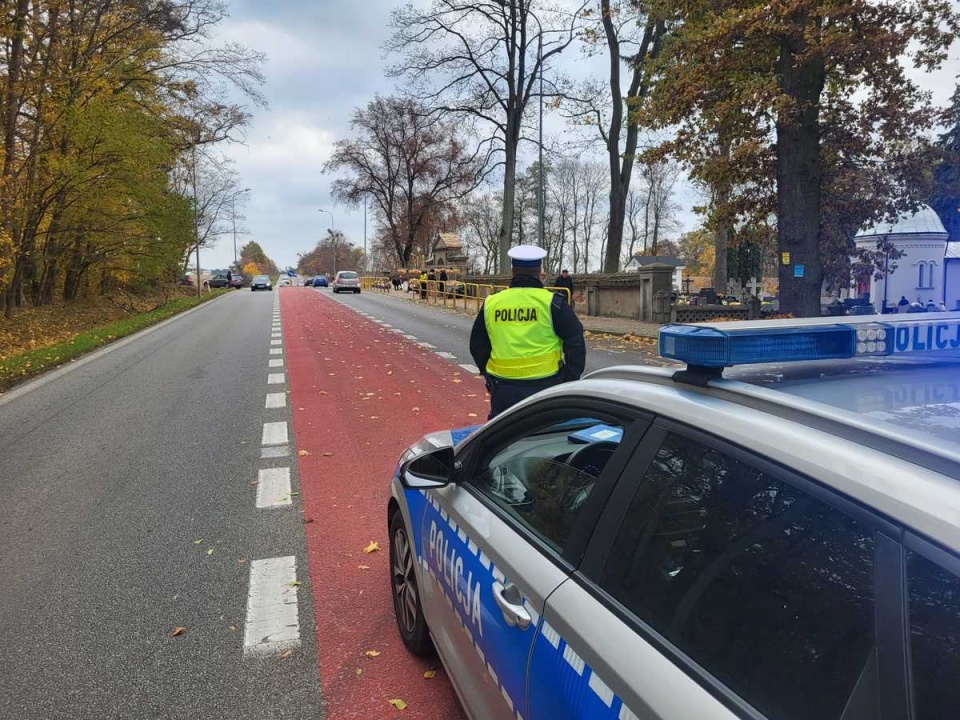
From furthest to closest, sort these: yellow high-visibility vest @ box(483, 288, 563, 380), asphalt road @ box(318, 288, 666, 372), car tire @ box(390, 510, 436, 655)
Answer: asphalt road @ box(318, 288, 666, 372) → yellow high-visibility vest @ box(483, 288, 563, 380) → car tire @ box(390, 510, 436, 655)

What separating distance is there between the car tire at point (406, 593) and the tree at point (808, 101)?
1251 centimetres

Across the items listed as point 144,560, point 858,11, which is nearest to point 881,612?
point 144,560

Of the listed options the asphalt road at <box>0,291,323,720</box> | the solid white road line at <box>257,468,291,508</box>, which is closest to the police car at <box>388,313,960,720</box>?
the asphalt road at <box>0,291,323,720</box>

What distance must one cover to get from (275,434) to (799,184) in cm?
1268

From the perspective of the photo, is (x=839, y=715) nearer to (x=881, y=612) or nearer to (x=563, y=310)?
(x=881, y=612)

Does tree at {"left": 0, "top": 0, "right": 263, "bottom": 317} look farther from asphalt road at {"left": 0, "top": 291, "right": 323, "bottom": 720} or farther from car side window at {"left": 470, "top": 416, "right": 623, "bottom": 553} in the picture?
car side window at {"left": 470, "top": 416, "right": 623, "bottom": 553}

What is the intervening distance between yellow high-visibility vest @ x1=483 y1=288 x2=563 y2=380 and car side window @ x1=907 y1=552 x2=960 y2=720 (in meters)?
3.34

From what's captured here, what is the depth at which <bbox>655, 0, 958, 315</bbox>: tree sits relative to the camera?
13.1 m

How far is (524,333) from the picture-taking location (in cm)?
436

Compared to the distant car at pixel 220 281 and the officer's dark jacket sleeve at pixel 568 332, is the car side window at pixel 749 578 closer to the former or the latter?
the officer's dark jacket sleeve at pixel 568 332

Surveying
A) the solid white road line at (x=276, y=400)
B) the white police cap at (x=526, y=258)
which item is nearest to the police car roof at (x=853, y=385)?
the white police cap at (x=526, y=258)

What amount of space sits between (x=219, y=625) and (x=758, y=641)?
294 cm

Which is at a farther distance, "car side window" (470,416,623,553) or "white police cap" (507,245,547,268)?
"white police cap" (507,245,547,268)

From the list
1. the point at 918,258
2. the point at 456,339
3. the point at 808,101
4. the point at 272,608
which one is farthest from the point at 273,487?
the point at 918,258
